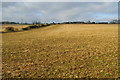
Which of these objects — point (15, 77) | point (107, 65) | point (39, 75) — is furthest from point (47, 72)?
point (107, 65)

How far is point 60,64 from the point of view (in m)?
6.47

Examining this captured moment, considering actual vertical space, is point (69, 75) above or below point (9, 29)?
below

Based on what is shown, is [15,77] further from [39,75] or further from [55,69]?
[55,69]

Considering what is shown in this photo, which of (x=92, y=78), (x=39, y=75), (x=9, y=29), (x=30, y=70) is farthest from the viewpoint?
(x=9, y=29)

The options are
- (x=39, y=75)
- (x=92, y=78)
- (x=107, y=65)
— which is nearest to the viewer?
(x=92, y=78)

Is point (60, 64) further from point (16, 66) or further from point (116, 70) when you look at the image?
point (116, 70)

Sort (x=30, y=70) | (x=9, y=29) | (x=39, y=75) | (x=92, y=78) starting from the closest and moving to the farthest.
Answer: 1. (x=92, y=78)
2. (x=39, y=75)
3. (x=30, y=70)
4. (x=9, y=29)

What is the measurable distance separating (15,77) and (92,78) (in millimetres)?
3143

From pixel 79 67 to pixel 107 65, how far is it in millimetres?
1465

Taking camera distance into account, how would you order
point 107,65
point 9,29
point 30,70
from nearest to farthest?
point 30,70 → point 107,65 → point 9,29

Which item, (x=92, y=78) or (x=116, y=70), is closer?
(x=92, y=78)

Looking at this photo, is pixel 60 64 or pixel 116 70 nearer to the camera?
pixel 116 70

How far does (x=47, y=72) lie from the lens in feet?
18.0

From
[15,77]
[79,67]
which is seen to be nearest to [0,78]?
[15,77]
